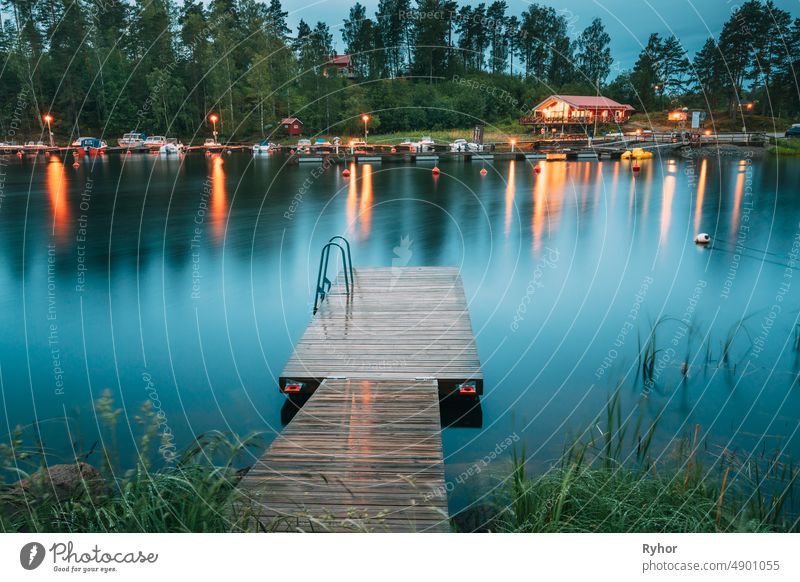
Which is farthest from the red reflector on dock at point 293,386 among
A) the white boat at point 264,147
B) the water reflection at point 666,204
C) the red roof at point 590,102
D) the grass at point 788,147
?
the grass at point 788,147

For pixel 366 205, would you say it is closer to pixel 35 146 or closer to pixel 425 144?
pixel 425 144

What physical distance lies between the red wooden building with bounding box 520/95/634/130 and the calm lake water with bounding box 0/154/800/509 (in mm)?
20563

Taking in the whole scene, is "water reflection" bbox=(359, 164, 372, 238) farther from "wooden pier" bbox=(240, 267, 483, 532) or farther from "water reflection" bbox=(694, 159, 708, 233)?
"wooden pier" bbox=(240, 267, 483, 532)

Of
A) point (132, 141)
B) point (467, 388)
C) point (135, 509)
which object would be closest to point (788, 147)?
point (467, 388)

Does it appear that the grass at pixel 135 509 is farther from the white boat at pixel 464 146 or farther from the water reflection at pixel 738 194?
the white boat at pixel 464 146

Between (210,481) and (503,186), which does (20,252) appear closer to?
(210,481)

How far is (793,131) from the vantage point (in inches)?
1812

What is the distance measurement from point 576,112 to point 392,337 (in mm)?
43252

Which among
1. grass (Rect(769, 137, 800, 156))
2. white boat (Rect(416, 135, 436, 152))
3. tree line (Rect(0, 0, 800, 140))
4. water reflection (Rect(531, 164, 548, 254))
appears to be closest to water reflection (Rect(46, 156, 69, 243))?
tree line (Rect(0, 0, 800, 140))

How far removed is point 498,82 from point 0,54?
24.8 m

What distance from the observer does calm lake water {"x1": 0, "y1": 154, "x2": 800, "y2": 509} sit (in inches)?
269

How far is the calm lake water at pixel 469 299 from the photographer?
22.4 feet

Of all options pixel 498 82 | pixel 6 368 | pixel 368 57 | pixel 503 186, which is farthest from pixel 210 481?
pixel 503 186

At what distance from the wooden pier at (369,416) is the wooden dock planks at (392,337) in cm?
1
